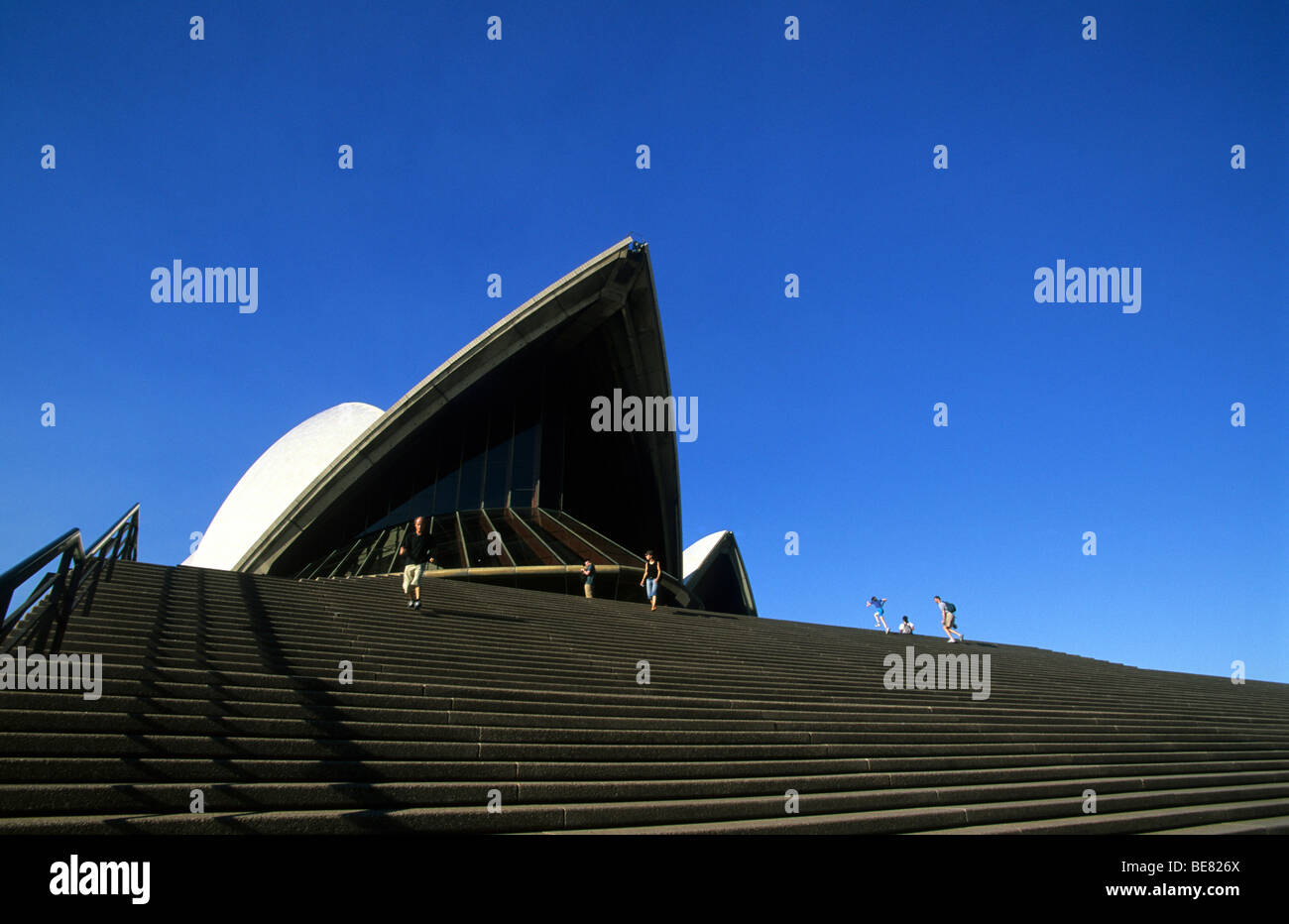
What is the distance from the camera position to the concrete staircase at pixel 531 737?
11.6 feet

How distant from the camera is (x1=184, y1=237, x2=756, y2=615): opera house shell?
54.6ft

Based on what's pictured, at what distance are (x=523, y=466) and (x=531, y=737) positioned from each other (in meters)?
16.1

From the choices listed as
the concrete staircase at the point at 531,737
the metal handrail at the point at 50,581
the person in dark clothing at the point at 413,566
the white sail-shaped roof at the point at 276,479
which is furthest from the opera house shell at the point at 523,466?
the metal handrail at the point at 50,581

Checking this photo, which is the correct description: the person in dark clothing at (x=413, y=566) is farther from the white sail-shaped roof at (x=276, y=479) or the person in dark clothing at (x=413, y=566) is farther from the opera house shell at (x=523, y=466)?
the white sail-shaped roof at (x=276, y=479)

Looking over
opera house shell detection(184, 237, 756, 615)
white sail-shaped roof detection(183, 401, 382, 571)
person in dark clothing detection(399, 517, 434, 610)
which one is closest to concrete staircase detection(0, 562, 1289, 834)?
person in dark clothing detection(399, 517, 434, 610)

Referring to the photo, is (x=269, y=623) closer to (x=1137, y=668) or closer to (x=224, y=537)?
(x=1137, y=668)

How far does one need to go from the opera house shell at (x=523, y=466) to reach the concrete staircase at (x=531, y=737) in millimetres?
7202

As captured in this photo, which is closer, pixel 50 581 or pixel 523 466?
pixel 50 581

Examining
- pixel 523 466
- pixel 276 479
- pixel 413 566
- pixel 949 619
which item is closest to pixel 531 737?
pixel 413 566

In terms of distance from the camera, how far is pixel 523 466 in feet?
67.6

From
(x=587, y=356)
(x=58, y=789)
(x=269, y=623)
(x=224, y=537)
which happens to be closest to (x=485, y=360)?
(x=587, y=356)

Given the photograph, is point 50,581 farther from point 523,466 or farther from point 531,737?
point 523,466

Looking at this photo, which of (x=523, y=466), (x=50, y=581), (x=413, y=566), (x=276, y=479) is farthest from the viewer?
(x=276, y=479)
